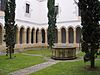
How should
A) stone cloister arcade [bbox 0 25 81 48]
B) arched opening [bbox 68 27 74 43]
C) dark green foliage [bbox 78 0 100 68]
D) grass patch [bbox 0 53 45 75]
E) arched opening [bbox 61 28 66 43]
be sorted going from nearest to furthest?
1. dark green foliage [bbox 78 0 100 68]
2. grass patch [bbox 0 53 45 75]
3. stone cloister arcade [bbox 0 25 81 48]
4. arched opening [bbox 68 27 74 43]
5. arched opening [bbox 61 28 66 43]

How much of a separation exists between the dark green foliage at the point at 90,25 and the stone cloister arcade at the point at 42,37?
18735mm

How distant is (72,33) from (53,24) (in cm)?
789

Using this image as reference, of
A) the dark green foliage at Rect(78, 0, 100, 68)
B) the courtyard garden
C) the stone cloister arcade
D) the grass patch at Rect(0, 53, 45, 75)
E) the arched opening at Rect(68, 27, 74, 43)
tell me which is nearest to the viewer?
the courtyard garden

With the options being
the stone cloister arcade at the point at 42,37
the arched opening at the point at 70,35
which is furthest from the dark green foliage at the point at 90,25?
the arched opening at the point at 70,35

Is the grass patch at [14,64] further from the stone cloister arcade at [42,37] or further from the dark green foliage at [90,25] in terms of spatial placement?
the stone cloister arcade at [42,37]

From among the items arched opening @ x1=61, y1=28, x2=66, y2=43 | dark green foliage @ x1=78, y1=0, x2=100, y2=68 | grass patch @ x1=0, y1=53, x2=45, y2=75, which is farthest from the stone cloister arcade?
dark green foliage @ x1=78, y1=0, x2=100, y2=68

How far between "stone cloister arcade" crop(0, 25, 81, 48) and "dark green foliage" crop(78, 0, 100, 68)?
1873 cm

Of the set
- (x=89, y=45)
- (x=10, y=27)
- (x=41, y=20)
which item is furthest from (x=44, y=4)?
(x=89, y=45)

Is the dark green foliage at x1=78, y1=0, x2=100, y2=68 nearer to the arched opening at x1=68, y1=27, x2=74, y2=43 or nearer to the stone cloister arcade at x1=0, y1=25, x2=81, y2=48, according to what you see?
the stone cloister arcade at x1=0, y1=25, x2=81, y2=48

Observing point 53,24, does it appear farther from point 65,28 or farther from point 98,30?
point 98,30

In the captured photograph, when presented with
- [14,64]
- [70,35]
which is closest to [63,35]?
[70,35]

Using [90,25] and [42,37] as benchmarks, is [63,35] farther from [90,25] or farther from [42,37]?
[90,25]

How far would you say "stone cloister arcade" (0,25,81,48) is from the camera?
31453mm

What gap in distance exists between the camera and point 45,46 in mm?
35000
